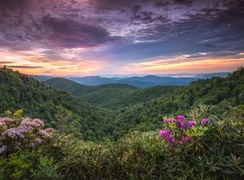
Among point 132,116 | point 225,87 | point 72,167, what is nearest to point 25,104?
point 132,116

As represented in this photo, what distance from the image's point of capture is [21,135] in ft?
11.2

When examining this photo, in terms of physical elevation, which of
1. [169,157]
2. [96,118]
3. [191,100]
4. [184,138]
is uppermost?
[184,138]

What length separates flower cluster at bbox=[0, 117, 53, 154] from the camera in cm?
338

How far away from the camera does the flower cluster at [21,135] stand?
338cm

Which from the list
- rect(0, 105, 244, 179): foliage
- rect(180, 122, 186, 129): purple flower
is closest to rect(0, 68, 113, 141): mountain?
rect(0, 105, 244, 179): foliage

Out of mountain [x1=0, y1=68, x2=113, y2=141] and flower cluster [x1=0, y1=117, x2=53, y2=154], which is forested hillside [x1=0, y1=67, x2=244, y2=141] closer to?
mountain [x1=0, y1=68, x2=113, y2=141]

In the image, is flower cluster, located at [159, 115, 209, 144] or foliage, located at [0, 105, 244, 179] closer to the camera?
foliage, located at [0, 105, 244, 179]

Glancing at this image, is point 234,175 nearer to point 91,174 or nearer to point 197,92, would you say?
point 91,174

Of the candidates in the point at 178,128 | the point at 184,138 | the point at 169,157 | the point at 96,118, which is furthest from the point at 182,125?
the point at 96,118

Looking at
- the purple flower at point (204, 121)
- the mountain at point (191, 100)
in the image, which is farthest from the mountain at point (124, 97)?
the purple flower at point (204, 121)

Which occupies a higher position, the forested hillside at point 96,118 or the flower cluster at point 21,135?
the flower cluster at point 21,135

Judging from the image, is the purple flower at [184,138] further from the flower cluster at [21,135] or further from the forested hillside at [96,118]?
the forested hillside at [96,118]

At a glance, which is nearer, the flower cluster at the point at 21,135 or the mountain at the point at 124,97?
the flower cluster at the point at 21,135

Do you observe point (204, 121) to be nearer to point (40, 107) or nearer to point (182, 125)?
point (182, 125)
